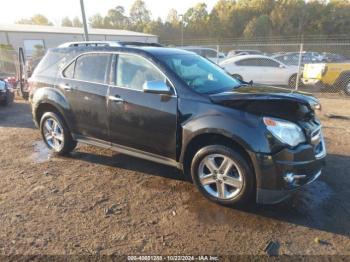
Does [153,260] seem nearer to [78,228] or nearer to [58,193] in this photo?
[78,228]

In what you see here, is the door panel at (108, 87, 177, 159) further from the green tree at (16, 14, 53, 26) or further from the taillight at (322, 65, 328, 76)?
the green tree at (16, 14, 53, 26)

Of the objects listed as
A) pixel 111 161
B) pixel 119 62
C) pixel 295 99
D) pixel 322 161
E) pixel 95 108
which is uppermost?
pixel 119 62

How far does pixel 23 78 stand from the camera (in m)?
11.6

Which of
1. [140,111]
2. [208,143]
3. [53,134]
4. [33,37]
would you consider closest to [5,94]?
[53,134]

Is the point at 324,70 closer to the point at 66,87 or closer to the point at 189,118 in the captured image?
the point at 189,118

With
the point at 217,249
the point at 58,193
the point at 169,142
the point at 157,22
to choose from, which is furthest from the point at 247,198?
the point at 157,22

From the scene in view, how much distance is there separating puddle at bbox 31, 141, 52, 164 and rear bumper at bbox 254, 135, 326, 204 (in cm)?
365

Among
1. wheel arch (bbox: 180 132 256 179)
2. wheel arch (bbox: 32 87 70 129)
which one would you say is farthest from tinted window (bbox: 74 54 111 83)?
wheel arch (bbox: 180 132 256 179)

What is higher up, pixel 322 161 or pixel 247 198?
pixel 322 161

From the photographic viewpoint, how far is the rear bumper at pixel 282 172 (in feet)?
11.0

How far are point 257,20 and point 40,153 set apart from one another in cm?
5385

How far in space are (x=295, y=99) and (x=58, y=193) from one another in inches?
124

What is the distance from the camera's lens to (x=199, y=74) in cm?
448

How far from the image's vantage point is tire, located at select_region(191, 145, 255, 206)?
354 cm
